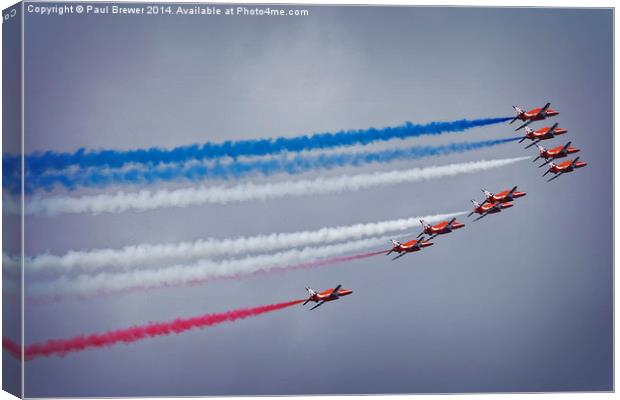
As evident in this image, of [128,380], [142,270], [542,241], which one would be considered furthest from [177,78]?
[542,241]

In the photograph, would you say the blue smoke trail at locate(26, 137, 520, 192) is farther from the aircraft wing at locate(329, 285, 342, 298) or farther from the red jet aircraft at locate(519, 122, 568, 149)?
the aircraft wing at locate(329, 285, 342, 298)

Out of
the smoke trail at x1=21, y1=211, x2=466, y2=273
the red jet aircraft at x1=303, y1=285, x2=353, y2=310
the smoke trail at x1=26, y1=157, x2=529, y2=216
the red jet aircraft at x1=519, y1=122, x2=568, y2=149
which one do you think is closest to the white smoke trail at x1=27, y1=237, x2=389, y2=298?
the smoke trail at x1=21, y1=211, x2=466, y2=273

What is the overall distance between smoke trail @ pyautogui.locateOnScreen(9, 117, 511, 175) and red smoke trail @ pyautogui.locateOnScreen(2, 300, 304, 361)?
2.73 metres

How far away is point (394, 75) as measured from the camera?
1150 inches

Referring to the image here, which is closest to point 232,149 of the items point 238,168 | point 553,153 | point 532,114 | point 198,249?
point 238,168

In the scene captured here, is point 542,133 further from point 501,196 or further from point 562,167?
point 501,196

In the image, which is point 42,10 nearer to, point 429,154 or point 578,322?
point 429,154

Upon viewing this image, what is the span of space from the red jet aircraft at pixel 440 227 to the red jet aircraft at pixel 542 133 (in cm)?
188

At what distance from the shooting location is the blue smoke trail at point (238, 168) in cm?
2845

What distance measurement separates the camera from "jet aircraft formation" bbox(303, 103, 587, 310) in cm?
2905

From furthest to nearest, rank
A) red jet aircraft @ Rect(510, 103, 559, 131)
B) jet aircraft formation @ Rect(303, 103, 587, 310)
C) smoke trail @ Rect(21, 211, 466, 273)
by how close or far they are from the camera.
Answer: red jet aircraft @ Rect(510, 103, 559, 131)
jet aircraft formation @ Rect(303, 103, 587, 310)
smoke trail @ Rect(21, 211, 466, 273)

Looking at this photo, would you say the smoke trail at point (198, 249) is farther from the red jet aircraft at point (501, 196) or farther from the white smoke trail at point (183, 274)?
the red jet aircraft at point (501, 196)

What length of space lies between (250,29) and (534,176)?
5719 mm

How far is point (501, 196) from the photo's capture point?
2939cm
